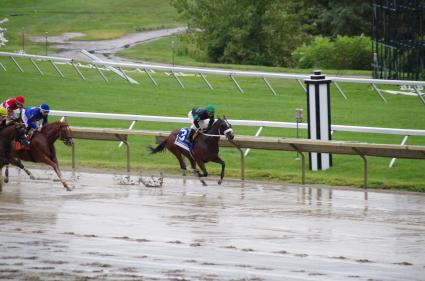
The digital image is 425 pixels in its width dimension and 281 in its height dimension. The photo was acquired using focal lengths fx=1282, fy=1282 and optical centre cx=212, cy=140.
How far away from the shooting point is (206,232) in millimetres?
14344

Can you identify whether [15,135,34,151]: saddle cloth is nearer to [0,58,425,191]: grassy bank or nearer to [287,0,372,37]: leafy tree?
[0,58,425,191]: grassy bank

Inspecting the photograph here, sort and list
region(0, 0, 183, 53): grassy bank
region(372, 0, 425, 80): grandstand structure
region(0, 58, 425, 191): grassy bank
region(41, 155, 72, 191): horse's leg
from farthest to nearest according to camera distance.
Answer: region(0, 0, 183, 53): grassy bank, region(372, 0, 425, 80): grandstand structure, region(0, 58, 425, 191): grassy bank, region(41, 155, 72, 191): horse's leg

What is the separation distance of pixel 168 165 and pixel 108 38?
2862cm

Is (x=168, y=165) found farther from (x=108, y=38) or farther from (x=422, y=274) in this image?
(x=108, y=38)

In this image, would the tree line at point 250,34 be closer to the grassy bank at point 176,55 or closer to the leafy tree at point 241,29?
the leafy tree at point 241,29

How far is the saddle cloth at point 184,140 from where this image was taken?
777 inches

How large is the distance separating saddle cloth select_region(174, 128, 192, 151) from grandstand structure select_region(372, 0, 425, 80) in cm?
1545

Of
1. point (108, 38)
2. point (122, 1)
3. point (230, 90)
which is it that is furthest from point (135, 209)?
point (122, 1)

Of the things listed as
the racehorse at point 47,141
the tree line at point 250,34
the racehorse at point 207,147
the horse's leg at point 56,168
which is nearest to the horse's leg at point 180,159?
the racehorse at point 207,147

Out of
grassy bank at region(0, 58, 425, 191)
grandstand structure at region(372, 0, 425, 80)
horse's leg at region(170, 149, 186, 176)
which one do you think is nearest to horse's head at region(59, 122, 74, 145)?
horse's leg at region(170, 149, 186, 176)

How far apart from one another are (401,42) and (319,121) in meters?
15.5

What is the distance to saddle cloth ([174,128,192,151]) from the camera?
64.7ft

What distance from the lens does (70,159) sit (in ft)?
73.8

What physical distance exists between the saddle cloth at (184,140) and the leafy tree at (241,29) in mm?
22593
